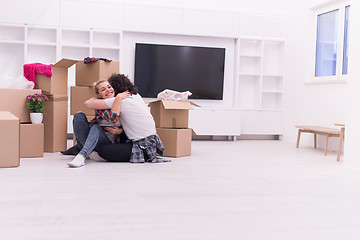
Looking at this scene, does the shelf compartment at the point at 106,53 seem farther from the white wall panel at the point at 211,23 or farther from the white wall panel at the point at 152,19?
the white wall panel at the point at 211,23

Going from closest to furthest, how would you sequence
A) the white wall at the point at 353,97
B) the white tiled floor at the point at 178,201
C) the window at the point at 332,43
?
1. the white tiled floor at the point at 178,201
2. the white wall at the point at 353,97
3. the window at the point at 332,43

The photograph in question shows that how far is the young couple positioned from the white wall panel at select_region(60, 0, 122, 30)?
92.3 inches

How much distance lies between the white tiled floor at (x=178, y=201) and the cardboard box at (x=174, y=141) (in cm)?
27

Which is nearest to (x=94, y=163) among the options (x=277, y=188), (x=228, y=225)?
(x=277, y=188)

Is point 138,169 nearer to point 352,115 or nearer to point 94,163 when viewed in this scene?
point 94,163

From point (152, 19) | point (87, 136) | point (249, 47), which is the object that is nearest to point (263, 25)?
point (249, 47)

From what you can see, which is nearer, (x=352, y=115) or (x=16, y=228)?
(x=16, y=228)

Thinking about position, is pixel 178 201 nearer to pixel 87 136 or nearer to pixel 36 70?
pixel 87 136

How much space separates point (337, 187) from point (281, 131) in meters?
3.57

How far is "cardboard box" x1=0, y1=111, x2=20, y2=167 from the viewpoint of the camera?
126 inches

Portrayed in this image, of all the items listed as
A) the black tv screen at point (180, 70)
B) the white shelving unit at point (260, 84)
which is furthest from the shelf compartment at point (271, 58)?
the black tv screen at point (180, 70)

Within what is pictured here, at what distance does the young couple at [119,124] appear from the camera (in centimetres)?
356

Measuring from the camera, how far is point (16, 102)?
3.87 meters

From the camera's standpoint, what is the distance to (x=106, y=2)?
5.79 meters
